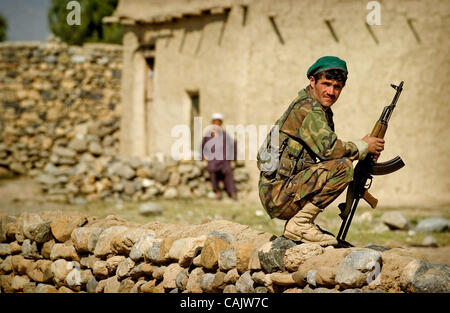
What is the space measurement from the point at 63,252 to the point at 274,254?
94.1 inches

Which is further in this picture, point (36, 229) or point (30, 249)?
point (30, 249)

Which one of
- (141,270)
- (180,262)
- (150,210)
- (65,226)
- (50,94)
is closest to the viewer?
(180,262)

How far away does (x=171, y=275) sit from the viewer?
460cm

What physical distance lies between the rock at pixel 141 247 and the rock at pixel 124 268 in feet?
0.26

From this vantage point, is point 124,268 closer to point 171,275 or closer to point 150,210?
point 171,275

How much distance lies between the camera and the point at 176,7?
43.7ft

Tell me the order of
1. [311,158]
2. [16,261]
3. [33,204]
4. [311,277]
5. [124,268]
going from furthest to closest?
1. [33,204]
2. [16,261]
3. [124,268]
4. [311,158]
5. [311,277]

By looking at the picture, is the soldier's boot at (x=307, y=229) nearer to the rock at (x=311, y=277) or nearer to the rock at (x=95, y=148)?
the rock at (x=311, y=277)

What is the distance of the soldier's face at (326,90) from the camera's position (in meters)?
4.00

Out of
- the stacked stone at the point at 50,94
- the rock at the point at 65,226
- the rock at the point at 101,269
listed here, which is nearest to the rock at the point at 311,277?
the rock at the point at 101,269

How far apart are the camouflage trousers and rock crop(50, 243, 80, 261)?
211 centimetres

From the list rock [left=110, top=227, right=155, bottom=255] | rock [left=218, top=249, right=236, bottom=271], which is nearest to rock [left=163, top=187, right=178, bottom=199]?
rock [left=110, top=227, right=155, bottom=255]

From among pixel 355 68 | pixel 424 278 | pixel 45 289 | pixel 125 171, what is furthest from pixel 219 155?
pixel 424 278
